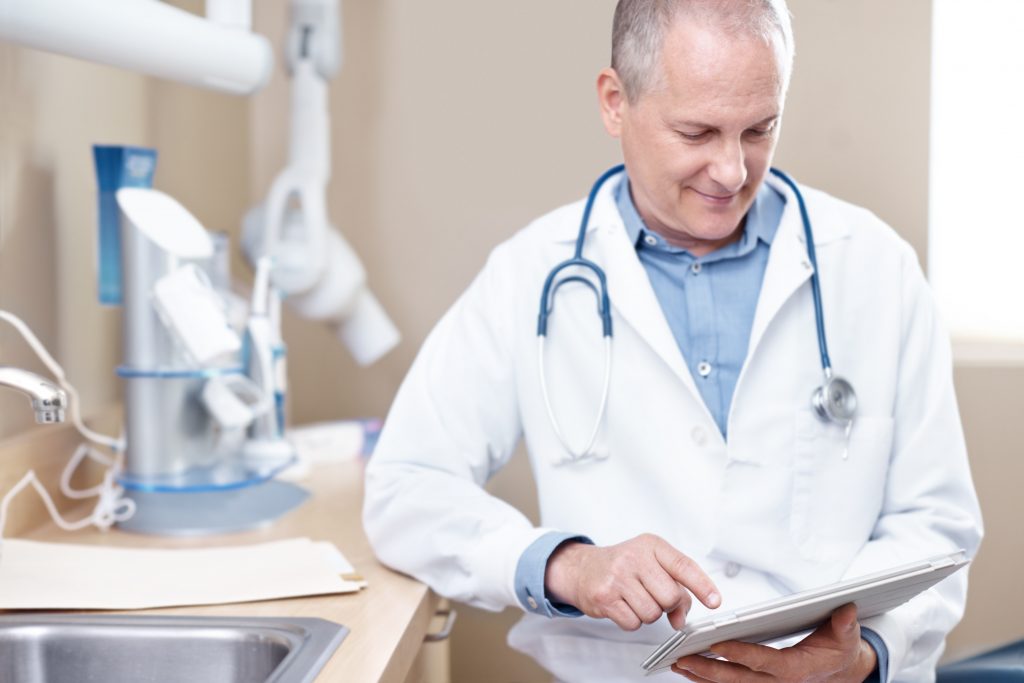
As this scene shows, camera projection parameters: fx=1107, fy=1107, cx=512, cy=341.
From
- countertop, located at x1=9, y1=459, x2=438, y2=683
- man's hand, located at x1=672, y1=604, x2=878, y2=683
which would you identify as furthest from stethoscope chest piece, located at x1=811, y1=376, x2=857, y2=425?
countertop, located at x1=9, y1=459, x2=438, y2=683

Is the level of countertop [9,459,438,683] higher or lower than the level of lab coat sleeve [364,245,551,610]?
lower

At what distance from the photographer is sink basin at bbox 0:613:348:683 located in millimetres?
980

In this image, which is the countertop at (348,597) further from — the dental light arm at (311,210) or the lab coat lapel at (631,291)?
the lab coat lapel at (631,291)

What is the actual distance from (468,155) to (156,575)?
0.58 metres

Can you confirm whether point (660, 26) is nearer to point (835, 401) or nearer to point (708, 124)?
point (708, 124)

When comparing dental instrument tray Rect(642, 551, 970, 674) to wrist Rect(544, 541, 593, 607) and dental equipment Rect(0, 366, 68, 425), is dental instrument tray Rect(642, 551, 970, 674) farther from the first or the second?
dental equipment Rect(0, 366, 68, 425)

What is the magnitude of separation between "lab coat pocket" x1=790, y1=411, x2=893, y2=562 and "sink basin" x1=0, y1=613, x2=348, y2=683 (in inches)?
20.2

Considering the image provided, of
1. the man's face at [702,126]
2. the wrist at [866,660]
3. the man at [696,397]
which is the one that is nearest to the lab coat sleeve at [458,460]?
the man at [696,397]

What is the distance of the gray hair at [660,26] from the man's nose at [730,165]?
0.08m

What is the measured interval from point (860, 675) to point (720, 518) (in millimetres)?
205

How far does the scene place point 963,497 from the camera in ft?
3.88

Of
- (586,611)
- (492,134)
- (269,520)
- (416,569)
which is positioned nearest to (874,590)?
(586,611)

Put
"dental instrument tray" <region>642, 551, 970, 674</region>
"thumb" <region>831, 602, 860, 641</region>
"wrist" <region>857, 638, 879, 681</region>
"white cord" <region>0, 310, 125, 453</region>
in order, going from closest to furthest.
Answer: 1. "dental instrument tray" <region>642, 551, 970, 674</region>
2. "thumb" <region>831, 602, 860, 641</region>
3. "wrist" <region>857, 638, 879, 681</region>
4. "white cord" <region>0, 310, 125, 453</region>

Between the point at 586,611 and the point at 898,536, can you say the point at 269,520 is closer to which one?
the point at 586,611
